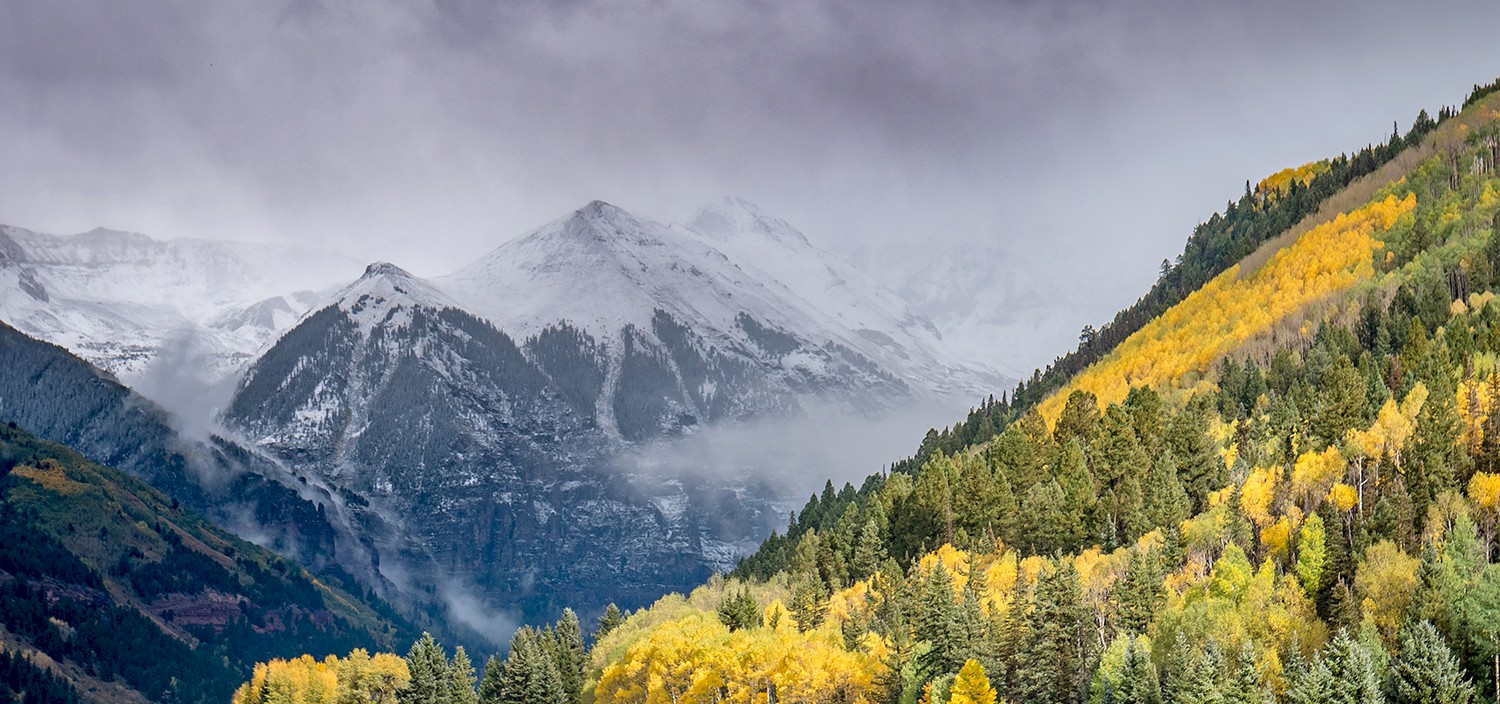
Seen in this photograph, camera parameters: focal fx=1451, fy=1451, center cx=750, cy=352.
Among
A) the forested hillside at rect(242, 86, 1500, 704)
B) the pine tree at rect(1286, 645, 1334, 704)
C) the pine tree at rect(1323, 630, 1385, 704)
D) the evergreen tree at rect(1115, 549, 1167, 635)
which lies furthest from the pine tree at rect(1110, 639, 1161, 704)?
the pine tree at rect(1323, 630, 1385, 704)

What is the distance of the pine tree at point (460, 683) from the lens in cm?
18462

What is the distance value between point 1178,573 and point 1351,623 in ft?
75.9

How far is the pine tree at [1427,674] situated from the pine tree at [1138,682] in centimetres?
1639

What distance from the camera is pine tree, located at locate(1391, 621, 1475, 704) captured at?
321ft

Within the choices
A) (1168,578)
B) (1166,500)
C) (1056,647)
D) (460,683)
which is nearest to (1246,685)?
(1056,647)

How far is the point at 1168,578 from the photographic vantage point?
13725 cm

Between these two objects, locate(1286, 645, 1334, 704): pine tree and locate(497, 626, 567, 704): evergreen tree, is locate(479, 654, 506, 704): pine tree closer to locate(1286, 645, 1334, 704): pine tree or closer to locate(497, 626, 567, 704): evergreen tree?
locate(497, 626, 567, 704): evergreen tree

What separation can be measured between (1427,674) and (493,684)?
381ft

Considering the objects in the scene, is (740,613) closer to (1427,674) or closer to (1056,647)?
(1056,647)

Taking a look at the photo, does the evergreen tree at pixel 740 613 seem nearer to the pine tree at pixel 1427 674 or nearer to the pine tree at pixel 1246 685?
the pine tree at pixel 1246 685

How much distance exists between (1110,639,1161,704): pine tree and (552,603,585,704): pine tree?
66239 millimetres

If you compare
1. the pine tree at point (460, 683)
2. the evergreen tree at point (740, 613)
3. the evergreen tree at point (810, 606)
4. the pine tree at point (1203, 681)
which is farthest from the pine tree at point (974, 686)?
the pine tree at point (460, 683)

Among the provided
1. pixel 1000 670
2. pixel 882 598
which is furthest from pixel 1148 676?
pixel 882 598

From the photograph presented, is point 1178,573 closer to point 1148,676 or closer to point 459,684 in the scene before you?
point 1148,676
